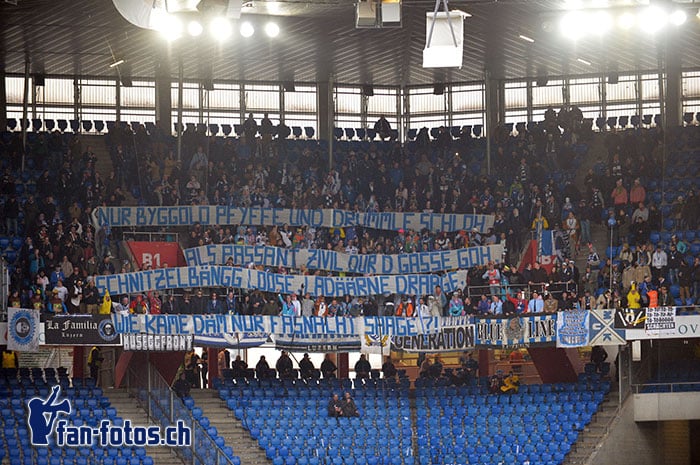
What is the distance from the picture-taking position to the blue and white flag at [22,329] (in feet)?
90.9

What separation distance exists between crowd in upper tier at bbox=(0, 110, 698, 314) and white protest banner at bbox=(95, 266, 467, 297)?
0.43 meters

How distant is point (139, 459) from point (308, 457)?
3.76 meters

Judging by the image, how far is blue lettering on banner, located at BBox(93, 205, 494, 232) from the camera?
32250 millimetres

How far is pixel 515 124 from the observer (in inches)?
1545

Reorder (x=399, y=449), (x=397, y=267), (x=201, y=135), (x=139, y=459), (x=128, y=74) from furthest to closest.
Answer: (x=128, y=74), (x=201, y=135), (x=397, y=267), (x=399, y=449), (x=139, y=459)

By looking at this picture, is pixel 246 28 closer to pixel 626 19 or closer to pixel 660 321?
pixel 626 19

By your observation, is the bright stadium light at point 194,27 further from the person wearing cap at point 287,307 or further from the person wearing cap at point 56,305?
the person wearing cap at point 287,307

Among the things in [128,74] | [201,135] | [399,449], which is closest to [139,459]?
[399,449]

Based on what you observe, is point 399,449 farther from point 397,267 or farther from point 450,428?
point 397,267

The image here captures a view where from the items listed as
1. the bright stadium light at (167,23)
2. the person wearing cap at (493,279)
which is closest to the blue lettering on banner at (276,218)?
the person wearing cap at (493,279)

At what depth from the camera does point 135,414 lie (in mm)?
29156

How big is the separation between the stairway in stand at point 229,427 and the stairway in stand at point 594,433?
6.97 m

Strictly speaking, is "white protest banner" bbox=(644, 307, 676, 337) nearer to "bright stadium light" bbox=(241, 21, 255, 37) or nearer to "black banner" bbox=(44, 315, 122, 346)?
"bright stadium light" bbox=(241, 21, 255, 37)

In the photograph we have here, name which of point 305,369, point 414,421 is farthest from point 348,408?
point 305,369
